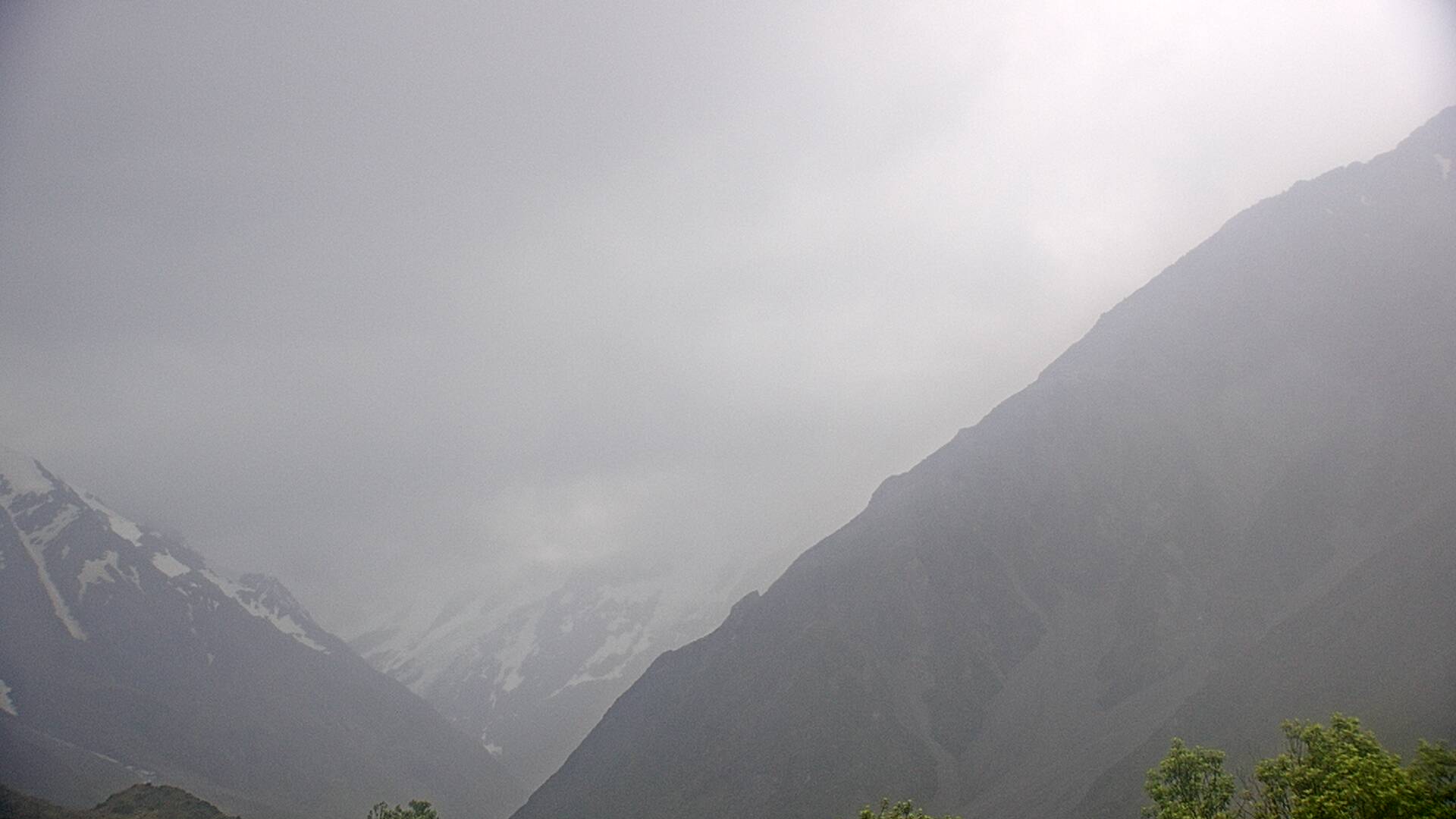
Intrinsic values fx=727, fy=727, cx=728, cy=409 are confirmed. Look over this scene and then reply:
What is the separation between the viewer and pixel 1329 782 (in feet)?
116

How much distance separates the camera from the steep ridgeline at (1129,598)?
114m

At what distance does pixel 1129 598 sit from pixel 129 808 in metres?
180

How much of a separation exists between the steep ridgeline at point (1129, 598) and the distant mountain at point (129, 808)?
7856 centimetres

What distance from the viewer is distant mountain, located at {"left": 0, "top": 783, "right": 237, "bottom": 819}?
95.5 m

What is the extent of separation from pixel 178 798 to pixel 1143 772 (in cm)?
14971

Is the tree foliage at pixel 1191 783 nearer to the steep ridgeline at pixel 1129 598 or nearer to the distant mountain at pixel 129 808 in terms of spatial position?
the steep ridgeline at pixel 1129 598

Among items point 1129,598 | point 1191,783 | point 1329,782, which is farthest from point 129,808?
point 1129,598

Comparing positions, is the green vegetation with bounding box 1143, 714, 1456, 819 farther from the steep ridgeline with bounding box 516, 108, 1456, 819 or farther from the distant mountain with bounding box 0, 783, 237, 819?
the distant mountain with bounding box 0, 783, 237, 819

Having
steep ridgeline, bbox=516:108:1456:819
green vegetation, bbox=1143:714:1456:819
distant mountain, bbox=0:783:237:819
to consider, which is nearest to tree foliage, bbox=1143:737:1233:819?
green vegetation, bbox=1143:714:1456:819

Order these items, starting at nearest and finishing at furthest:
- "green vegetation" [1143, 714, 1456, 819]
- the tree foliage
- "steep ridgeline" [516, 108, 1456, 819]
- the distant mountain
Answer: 1. "green vegetation" [1143, 714, 1456, 819]
2. the tree foliage
3. the distant mountain
4. "steep ridgeline" [516, 108, 1456, 819]

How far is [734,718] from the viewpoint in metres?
163

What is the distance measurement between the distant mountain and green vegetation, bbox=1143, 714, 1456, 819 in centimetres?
12687

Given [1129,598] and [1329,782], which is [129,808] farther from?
[1129,598]

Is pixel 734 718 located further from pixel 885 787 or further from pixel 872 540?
pixel 872 540
